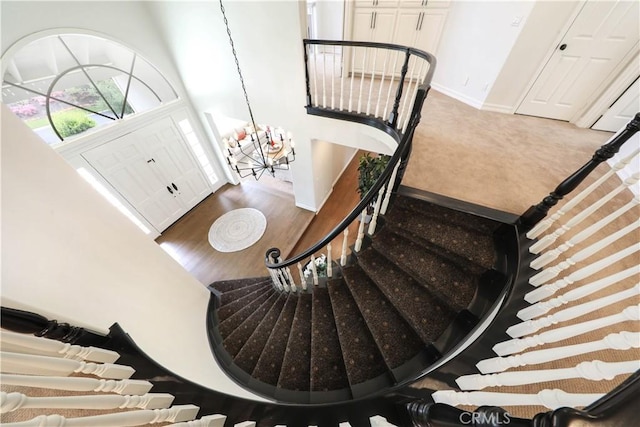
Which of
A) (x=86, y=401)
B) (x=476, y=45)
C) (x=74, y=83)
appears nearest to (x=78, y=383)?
(x=86, y=401)

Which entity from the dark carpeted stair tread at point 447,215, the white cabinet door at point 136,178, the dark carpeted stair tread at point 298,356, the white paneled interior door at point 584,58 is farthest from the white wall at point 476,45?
the white cabinet door at point 136,178

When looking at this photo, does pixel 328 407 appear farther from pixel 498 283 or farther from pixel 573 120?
pixel 573 120

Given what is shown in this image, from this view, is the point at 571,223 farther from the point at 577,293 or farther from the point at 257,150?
the point at 257,150

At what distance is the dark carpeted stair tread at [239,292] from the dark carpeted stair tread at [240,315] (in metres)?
0.24

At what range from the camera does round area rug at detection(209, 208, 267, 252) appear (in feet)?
14.6

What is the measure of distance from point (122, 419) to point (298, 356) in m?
1.48

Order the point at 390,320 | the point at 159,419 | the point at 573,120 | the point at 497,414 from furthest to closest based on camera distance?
the point at 573,120, the point at 390,320, the point at 159,419, the point at 497,414

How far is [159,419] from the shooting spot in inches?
29.2

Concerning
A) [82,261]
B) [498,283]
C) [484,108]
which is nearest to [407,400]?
[498,283]

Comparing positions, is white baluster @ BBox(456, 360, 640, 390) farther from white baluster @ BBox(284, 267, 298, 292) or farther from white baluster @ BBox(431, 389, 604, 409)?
white baluster @ BBox(284, 267, 298, 292)

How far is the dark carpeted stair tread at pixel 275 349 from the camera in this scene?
193 centimetres

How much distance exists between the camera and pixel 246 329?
2.45 metres

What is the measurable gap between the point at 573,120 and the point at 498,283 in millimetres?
3002

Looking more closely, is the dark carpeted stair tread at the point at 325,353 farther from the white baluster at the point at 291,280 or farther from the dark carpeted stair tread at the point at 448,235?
the dark carpeted stair tread at the point at 448,235
